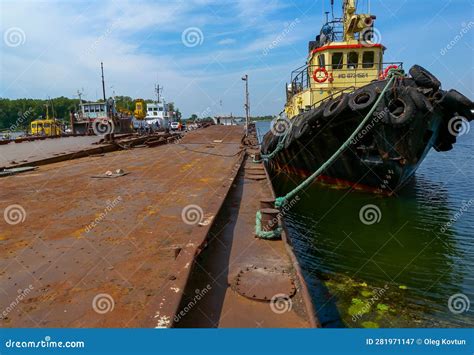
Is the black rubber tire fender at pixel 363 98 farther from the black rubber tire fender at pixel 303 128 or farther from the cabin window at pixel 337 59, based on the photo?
the cabin window at pixel 337 59

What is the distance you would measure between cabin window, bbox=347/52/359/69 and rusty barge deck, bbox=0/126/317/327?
9319mm

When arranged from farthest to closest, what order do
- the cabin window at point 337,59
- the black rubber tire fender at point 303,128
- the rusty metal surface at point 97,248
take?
the cabin window at point 337,59
the black rubber tire fender at point 303,128
the rusty metal surface at point 97,248

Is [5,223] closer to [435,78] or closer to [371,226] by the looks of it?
[371,226]

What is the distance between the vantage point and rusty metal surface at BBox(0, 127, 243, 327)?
2312 mm

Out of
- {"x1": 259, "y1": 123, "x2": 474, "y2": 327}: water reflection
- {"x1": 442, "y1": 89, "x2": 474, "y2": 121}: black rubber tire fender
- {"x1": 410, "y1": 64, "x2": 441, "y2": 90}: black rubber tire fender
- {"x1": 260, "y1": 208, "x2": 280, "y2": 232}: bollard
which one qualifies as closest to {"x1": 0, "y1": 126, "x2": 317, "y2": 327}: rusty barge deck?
{"x1": 260, "y1": 208, "x2": 280, "y2": 232}: bollard

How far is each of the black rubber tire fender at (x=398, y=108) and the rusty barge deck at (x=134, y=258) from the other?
3970 millimetres

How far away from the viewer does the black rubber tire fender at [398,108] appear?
7.66m

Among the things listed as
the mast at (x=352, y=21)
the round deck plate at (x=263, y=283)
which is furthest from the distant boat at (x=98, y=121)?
the round deck plate at (x=263, y=283)

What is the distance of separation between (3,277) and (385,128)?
7.91 metres

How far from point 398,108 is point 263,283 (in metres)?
6.76

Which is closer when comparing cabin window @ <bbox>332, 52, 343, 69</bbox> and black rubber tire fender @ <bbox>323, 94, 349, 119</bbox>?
black rubber tire fender @ <bbox>323, 94, 349, 119</bbox>

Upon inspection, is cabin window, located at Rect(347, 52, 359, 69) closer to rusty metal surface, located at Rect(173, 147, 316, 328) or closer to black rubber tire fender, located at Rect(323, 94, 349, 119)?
black rubber tire fender, located at Rect(323, 94, 349, 119)

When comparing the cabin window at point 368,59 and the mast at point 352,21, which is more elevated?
the mast at point 352,21

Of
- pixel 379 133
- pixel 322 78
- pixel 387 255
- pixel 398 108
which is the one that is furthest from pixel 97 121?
pixel 387 255
